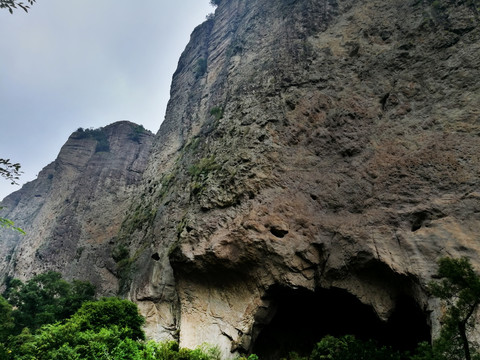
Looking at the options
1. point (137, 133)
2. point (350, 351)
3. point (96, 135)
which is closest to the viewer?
point (350, 351)

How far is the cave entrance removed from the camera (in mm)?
9891

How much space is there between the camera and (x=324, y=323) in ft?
39.7

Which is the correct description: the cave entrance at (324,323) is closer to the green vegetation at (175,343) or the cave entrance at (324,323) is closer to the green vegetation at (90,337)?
the green vegetation at (175,343)

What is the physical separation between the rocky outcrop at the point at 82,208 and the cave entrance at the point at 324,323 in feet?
54.1

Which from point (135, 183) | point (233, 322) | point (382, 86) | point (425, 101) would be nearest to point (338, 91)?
point (382, 86)

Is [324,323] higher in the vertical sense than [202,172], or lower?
lower

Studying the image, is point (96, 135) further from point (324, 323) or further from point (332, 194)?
point (324, 323)

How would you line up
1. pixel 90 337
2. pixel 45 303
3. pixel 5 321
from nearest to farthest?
pixel 90 337 → pixel 5 321 → pixel 45 303

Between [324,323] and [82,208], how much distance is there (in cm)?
3206

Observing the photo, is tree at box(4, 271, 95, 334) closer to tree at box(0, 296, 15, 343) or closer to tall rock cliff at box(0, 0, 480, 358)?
tree at box(0, 296, 15, 343)

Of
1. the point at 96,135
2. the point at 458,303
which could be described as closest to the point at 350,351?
the point at 458,303

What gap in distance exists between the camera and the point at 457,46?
12055mm

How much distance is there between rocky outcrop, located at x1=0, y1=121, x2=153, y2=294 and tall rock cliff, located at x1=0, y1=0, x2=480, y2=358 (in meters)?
15.4

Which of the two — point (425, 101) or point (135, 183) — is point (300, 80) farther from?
point (135, 183)
